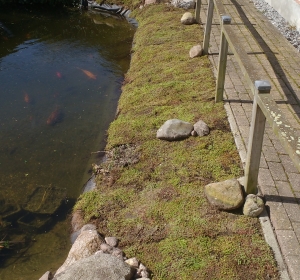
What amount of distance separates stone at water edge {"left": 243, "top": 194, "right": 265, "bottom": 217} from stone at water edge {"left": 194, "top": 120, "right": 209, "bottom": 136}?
5.75 feet

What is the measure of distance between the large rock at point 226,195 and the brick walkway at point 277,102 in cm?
32

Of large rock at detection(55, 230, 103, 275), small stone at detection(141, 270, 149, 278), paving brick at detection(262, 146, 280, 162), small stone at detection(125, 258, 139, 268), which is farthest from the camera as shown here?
paving brick at detection(262, 146, 280, 162)

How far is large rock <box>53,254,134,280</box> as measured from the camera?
369cm

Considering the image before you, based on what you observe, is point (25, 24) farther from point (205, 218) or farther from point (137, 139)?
point (205, 218)

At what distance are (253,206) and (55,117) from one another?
17.1 ft

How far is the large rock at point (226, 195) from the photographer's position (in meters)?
4.44

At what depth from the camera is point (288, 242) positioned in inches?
154

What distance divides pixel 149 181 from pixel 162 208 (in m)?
0.69

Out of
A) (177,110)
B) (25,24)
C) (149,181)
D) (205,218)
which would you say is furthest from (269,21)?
(25,24)

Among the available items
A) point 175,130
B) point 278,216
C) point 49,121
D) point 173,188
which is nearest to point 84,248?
point 173,188

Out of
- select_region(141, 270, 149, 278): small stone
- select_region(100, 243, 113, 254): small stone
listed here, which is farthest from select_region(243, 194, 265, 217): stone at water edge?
select_region(100, 243, 113, 254): small stone

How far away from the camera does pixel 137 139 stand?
6531 millimetres

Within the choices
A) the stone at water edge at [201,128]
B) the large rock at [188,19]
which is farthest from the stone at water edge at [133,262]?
the large rock at [188,19]

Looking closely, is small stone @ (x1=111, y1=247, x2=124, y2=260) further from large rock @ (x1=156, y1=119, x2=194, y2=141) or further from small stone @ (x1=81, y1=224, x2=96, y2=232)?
large rock @ (x1=156, y1=119, x2=194, y2=141)
